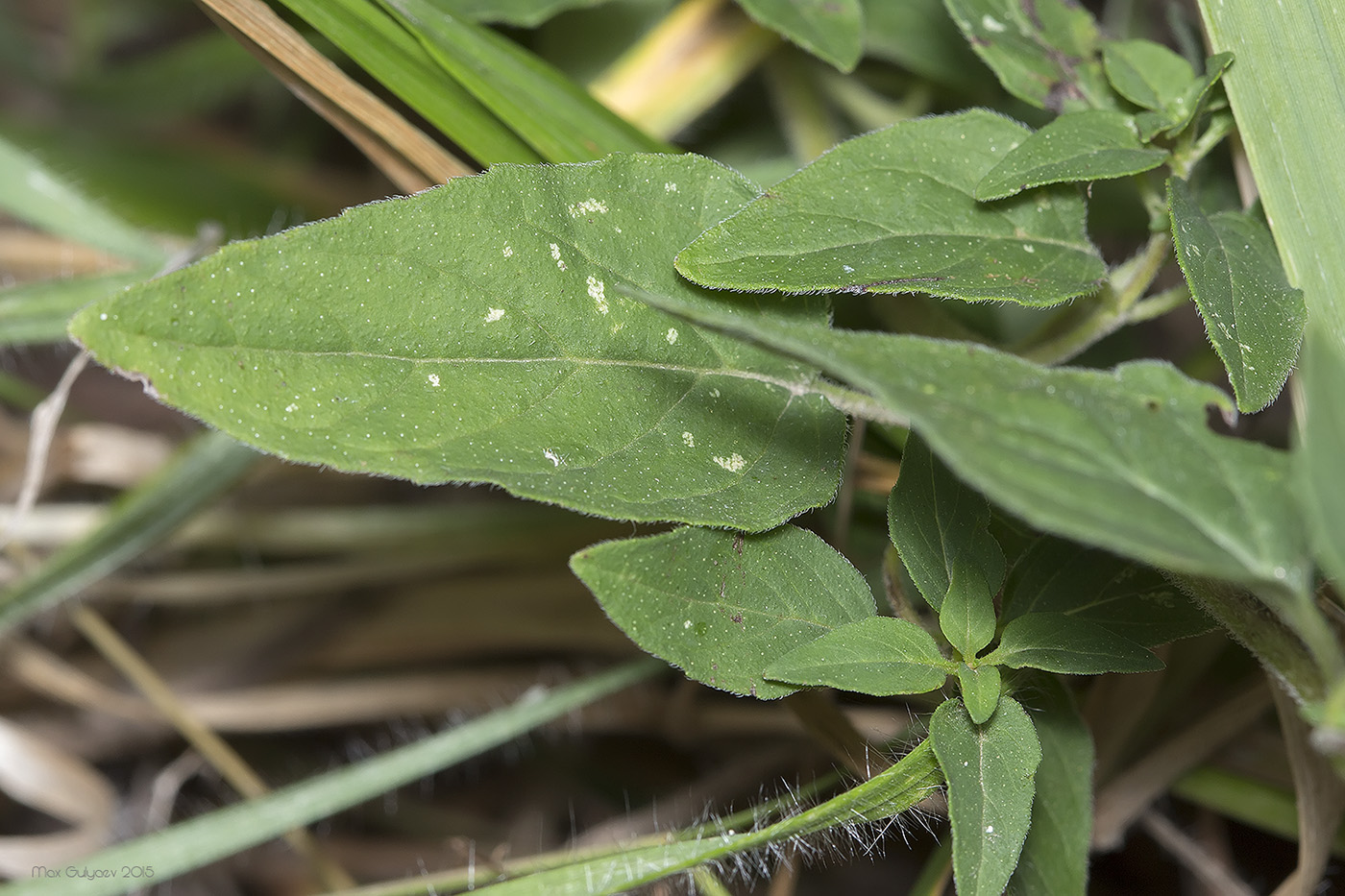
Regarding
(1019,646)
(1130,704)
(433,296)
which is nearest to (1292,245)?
(1019,646)

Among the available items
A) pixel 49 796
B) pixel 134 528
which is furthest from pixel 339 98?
pixel 49 796

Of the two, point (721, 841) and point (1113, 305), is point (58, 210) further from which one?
point (1113, 305)

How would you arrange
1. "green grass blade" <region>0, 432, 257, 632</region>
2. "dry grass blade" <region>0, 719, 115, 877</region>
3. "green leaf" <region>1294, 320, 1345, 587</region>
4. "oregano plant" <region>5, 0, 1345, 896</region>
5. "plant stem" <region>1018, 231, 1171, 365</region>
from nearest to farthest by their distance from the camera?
"green leaf" <region>1294, 320, 1345, 587</region>, "oregano plant" <region>5, 0, 1345, 896</region>, "plant stem" <region>1018, 231, 1171, 365</region>, "green grass blade" <region>0, 432, 257, 632</region>, "dry grass blade" <region>0, 719, 115, 877</region>

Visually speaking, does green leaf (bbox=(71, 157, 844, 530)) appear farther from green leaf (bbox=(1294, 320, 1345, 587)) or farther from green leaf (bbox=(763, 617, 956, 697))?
green leaf (bbox=(1294, 320, 1345, 587))

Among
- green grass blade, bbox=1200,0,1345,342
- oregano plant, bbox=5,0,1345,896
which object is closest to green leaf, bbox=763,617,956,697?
oregano plant, bbox=5,0,1345,896

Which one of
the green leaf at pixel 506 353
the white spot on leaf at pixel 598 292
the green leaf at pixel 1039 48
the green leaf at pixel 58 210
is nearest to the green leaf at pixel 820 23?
the green leaf at pixel 1039 48

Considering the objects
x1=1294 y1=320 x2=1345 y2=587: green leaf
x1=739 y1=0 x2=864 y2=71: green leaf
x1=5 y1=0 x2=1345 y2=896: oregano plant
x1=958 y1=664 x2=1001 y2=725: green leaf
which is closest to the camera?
x1=1294 y1=320 x2=1345 y2=587: green leaf

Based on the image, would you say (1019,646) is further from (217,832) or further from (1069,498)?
(217,832)
